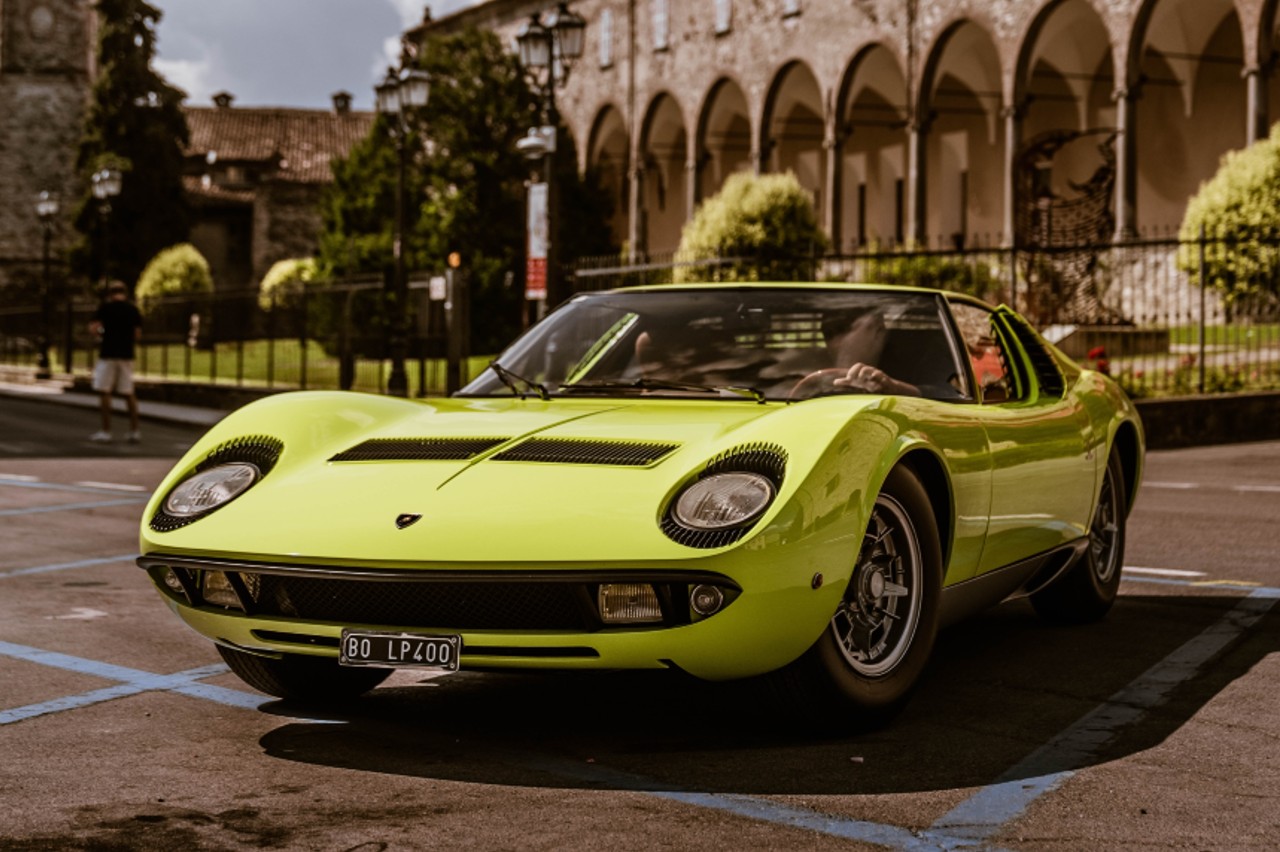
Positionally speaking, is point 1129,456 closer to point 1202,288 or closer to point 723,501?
point 723,501

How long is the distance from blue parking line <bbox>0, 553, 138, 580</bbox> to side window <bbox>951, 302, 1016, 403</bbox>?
4.68m

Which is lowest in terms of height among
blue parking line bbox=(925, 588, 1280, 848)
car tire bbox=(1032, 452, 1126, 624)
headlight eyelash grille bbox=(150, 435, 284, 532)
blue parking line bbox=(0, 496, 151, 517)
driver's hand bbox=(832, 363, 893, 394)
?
blue parking line bbox=(0, 496, 151, 517)

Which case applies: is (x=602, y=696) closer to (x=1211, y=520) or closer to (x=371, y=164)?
(x=1211, y=520)

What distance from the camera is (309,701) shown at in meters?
5.34

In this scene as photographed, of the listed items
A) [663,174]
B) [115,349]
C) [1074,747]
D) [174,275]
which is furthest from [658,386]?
[174,275]

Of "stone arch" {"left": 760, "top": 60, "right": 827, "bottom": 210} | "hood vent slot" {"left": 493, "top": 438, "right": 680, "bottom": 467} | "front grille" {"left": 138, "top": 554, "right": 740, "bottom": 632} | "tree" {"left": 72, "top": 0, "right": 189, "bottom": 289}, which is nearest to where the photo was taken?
"front grille" {"left": 138, "top": 554, "right": 740, "bottom": 632}

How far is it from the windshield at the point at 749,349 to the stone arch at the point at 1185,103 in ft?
104

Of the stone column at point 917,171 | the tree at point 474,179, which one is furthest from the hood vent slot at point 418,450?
the tree at point 474,179

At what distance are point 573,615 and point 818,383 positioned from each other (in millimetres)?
1611

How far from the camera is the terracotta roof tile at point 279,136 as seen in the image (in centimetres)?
8525

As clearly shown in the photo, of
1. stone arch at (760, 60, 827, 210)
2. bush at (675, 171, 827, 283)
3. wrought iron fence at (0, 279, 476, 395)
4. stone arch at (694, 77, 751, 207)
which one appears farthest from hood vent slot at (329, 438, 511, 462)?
stone arch at (694, 77, 751, 207)

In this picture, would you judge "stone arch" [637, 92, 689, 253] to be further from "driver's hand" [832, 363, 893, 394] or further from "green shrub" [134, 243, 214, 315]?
"driver's hand" [832, 363, 893, 394]

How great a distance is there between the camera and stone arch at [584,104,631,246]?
172ft

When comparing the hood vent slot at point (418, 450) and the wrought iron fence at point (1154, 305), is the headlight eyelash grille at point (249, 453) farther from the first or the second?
the wrought iron fence at point (1154, 305)
